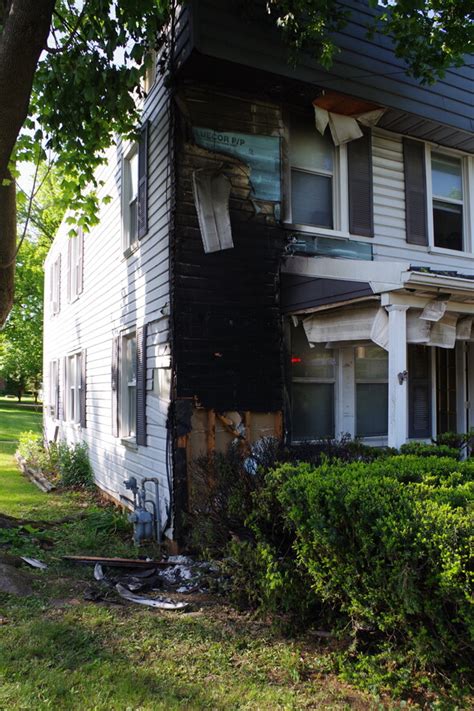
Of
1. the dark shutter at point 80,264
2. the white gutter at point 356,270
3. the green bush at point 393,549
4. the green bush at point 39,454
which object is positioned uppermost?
the dark shutter at point 80,264

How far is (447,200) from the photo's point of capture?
821 centimetres

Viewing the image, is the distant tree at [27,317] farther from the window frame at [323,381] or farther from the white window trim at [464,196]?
the window frame at [323,381]

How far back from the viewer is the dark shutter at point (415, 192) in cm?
776

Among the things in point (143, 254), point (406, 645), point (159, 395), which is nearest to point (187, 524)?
point (159, 395)

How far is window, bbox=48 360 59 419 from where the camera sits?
15032mm

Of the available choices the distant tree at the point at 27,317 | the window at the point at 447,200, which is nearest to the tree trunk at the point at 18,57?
the window at the point at 447,200

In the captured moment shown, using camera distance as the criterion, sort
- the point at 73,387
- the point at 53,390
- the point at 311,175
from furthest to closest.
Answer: the point at 53,390 < the point at 73,387 < the point at 311,175

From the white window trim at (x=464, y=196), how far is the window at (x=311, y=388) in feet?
8.06

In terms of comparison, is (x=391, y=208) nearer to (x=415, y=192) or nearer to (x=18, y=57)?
(x=415, y=192)

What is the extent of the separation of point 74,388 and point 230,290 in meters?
7.55

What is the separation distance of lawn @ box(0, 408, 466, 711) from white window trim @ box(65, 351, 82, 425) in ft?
22.5

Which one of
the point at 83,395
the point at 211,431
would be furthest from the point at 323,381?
the point at 83,395

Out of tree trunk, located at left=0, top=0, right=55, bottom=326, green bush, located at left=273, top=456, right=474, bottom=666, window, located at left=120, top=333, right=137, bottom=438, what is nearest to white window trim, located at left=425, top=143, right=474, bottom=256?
window, located at left=120, top=333, right=137, bottom=438

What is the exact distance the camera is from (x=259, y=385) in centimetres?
658
